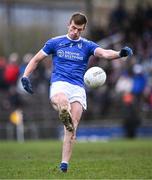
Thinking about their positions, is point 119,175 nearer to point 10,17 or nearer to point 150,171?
point 150,171

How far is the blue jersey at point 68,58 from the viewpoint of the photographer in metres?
15.1

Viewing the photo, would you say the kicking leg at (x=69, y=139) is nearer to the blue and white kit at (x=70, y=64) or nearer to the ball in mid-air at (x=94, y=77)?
the blue and white kit at (x=70, y=64)

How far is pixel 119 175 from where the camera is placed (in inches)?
553

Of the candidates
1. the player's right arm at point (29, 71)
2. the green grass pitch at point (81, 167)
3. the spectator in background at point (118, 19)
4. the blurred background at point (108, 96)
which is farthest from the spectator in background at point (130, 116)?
the player's right arm at point (29, 71)

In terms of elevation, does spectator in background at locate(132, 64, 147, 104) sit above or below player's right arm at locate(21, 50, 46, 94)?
above

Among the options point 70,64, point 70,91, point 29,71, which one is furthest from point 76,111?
point 29,71

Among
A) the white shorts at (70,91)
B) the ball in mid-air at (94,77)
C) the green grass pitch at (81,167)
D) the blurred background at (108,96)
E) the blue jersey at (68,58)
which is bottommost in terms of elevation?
the green grass pitch at (81,167)

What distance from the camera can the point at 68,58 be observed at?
1517 cm

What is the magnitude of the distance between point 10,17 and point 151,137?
44.2 ft

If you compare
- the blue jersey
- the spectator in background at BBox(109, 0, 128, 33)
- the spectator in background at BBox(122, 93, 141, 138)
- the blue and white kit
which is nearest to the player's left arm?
the blue and white kit

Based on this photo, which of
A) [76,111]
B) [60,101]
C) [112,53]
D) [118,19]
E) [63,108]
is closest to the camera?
[63,108]

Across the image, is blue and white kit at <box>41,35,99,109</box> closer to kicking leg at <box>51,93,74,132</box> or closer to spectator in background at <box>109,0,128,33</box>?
kicking leg at <box>51,93,74,132</box>

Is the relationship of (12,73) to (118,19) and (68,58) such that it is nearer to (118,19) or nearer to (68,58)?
(118,19)

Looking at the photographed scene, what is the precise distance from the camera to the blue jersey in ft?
49.7
